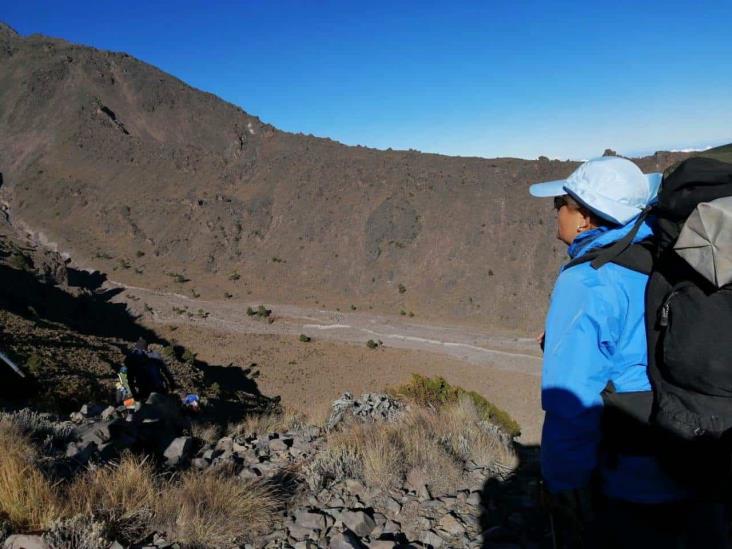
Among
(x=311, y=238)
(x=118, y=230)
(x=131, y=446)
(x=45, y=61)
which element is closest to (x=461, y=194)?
(x=311, y=238)

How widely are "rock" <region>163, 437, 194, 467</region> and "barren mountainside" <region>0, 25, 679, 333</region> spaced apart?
25.6m

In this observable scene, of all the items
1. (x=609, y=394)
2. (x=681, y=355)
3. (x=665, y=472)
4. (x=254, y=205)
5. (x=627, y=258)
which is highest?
(x=254, y=205)

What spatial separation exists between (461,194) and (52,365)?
113 feet

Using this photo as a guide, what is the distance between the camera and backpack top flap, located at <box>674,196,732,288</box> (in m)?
1.58

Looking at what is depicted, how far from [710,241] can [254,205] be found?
161ft

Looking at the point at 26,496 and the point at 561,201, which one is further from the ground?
the point at 561,201

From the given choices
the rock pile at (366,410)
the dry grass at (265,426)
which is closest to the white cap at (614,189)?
the rock pile at (366,410)

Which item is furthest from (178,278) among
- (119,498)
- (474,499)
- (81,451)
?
(474,499)

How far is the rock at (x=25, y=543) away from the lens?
2.94 metres

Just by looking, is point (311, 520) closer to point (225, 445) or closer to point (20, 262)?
point (225, 445)

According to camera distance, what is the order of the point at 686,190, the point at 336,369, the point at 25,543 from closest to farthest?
1. the point at 686,190
2. the point at 25,543
3. the point at 336,369

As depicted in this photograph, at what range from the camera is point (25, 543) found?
2.95 metres

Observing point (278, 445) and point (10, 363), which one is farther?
point (10, 363)

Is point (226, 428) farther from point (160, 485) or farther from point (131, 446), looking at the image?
point (160, 485)
